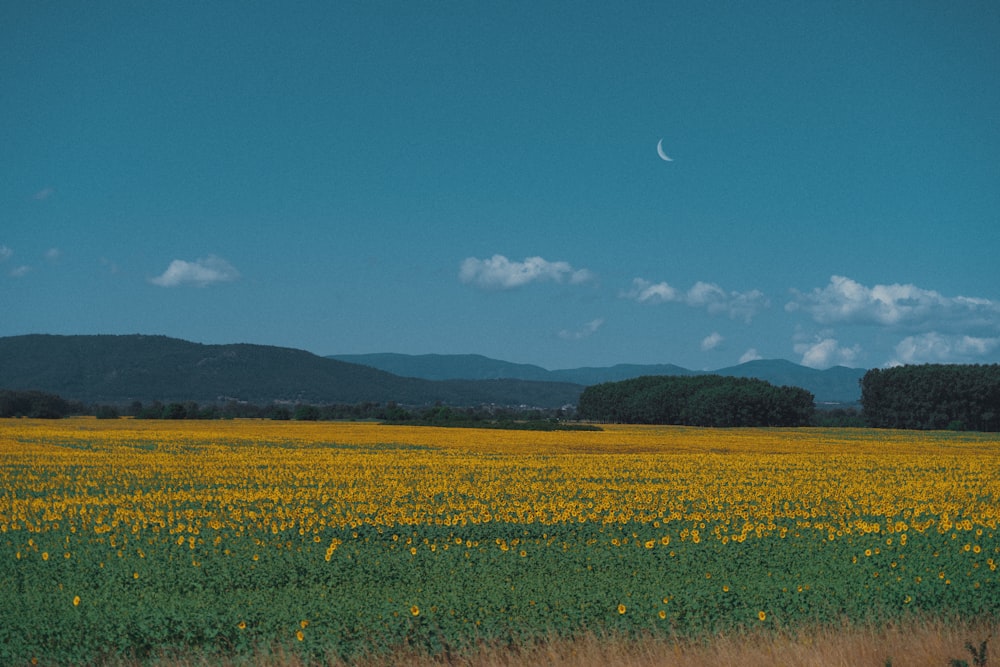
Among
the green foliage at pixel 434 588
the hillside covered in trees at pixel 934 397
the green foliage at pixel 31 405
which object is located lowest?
the green foliage at pixel 434 588

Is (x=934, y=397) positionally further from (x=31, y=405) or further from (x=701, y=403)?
(x=31, y=405)

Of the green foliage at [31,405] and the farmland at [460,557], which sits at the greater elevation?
the green foliage at [31,405]

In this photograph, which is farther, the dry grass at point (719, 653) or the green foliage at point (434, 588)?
the green foliage at point (434, 588)

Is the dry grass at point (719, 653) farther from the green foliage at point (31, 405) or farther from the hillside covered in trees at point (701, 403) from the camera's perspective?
the hillside covered in trees at point (701, 403)

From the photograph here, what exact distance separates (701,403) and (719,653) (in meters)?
101

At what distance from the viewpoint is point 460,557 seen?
45.4 ft

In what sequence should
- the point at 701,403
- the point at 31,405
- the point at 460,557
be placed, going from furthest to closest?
the point at 701,403, the point at 31,405, the point at 460,557

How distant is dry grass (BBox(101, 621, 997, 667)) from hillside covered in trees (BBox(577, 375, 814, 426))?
97.4 meters

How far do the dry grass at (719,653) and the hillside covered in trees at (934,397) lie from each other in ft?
311

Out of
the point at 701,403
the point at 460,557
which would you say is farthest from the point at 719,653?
the point at 701,403

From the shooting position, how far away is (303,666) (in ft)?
28.6

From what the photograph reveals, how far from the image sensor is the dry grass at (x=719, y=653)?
8.46 metres

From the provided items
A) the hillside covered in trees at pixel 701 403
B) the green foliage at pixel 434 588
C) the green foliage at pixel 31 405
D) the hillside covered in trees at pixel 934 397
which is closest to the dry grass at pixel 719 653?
the green foliage at pixel 434 588

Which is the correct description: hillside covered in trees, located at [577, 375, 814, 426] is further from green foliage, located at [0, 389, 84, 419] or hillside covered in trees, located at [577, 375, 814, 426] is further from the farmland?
the farmland
